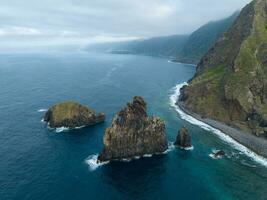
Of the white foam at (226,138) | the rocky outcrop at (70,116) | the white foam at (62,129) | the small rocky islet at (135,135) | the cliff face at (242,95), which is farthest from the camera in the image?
the cliff face at (242,95)

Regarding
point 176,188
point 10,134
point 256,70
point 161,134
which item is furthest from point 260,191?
point 10,134

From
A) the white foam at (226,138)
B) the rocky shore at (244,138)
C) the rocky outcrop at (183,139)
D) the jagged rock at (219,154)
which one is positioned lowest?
the white foam at (226,138)

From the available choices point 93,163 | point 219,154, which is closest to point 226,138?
point 219,154

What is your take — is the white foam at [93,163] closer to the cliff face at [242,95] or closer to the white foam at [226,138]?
the white foam at [226,138]

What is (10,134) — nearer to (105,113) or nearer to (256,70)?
(105,113)

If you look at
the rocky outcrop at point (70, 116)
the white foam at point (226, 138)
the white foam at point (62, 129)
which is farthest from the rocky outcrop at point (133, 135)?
the rocky outcrop at point (70, 116)

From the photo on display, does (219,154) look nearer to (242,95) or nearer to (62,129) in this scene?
(242,95)
